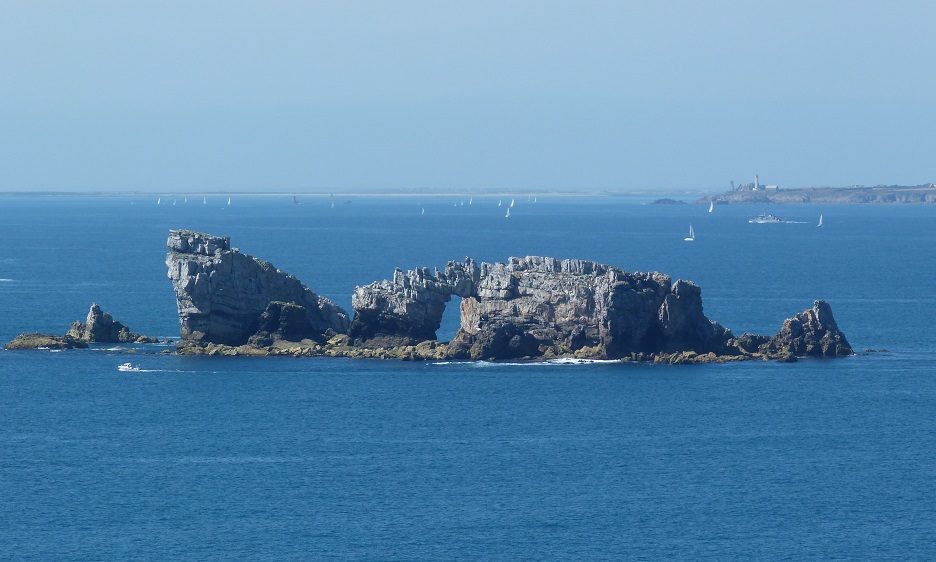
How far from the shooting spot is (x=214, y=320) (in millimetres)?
99438

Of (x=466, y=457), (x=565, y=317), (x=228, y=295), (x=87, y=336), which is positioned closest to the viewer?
(x=466, y=457)

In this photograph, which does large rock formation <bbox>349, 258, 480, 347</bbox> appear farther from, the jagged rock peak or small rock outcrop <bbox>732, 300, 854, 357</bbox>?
the jagged rock peak

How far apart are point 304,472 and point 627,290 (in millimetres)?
30885

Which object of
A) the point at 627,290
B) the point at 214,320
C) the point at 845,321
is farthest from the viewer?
the point at 845,321

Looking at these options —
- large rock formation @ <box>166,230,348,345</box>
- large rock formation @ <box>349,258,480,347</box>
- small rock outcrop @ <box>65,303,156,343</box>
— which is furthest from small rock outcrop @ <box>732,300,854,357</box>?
small rock outcrop @ <box>65,303,156,343</box>

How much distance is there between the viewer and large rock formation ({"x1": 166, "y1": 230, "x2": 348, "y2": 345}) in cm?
9825

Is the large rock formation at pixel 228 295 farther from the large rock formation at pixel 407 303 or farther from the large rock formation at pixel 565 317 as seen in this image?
the large rock formation at pixel 565 317

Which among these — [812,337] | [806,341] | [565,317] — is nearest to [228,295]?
[565,317]

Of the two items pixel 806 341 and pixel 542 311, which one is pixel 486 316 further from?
pixel 806 341

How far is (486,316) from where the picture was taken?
9781cm

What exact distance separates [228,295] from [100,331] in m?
9.85

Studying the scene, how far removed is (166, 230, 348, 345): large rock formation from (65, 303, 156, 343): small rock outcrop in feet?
17.7

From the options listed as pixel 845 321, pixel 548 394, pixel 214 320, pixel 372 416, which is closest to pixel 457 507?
pixel 372 416

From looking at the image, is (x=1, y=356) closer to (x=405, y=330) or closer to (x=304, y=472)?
(x=405, y=330)
